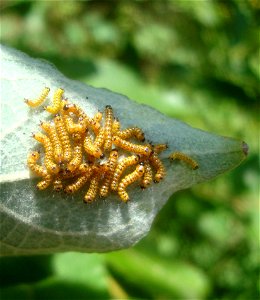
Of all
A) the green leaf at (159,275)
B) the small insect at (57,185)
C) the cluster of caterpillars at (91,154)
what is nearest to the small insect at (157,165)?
the cluster of caterpillars at (91,154)

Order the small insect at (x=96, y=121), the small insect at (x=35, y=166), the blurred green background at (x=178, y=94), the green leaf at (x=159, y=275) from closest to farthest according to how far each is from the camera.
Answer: the small insect at (x=35, y=166), the small insect at (x=96, y=121), the green leaf at (x=159, y=275), the blurred green background at (x=178, y=94)

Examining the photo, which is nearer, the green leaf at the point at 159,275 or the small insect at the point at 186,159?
the small insect at the point at 186,159

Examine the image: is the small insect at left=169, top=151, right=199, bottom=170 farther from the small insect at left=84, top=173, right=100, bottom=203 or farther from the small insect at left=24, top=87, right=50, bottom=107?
the small insect at left=24, top=87, right=50, bottom=107

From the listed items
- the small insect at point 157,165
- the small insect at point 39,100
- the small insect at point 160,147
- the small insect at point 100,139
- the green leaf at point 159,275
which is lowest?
the green leaf at point 159,275

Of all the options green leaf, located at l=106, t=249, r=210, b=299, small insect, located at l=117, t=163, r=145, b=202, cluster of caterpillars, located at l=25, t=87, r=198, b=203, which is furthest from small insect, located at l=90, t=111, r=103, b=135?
green leaf, located at l=106, t=249, r=210, b=299

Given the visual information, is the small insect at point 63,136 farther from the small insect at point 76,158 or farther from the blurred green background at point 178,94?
the blurred green background at point 178,94

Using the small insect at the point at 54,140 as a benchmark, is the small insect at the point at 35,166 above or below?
below

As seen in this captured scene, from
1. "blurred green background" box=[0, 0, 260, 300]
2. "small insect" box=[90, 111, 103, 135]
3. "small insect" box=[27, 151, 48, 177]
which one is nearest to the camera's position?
"small insect" box=[27, 151, 48, 177]

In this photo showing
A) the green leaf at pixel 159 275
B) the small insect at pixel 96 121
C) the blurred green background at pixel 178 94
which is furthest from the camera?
the blurred green background at pixel 178 94

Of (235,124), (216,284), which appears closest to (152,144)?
(216,284)
